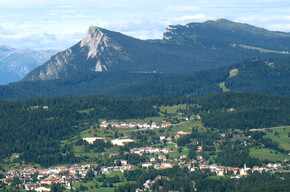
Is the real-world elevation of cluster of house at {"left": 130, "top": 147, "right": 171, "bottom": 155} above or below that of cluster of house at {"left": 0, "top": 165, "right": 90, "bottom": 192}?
above

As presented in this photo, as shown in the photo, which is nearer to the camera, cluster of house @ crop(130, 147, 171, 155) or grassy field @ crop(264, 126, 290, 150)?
cluster of house @ crop(130, 147, 171, 155)

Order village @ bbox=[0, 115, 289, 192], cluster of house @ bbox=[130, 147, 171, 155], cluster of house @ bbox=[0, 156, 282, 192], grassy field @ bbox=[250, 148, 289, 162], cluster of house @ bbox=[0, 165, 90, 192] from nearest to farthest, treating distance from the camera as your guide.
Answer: cluster of house @ bbox=[0, 165, 90, 192]
cluster of house @ bbox=[0, 156, 282, 192]
village @ bbox=[0, 115, 289, 192]
grassy field @ bbox=[250, 148, 289, 162]
cluster of house @ bbox=[130, 147, 171, 155]

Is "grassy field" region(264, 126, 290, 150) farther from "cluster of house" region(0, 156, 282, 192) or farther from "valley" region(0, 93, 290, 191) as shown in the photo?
"cluster of house" region(0, 156, 282, 192)

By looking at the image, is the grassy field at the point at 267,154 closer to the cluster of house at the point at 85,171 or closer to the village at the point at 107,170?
the village at the point at 107,170

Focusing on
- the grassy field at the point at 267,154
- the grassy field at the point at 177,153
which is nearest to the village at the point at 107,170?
the grassy field at the point at 177,153

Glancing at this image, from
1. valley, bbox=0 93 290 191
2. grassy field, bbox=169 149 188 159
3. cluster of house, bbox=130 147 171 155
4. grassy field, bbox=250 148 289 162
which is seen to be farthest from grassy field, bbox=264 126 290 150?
cluster of house, bbox=130 147 171 155
